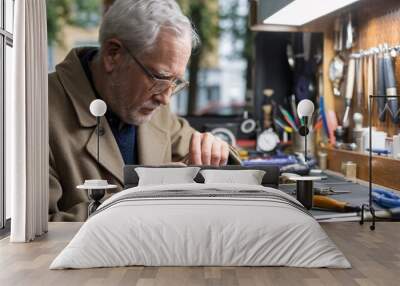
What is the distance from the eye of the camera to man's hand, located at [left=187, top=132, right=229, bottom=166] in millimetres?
5371

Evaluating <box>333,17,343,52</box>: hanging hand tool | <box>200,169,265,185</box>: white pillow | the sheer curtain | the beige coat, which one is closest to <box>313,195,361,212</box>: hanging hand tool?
<box>200,169,265,185</box>: white pillow

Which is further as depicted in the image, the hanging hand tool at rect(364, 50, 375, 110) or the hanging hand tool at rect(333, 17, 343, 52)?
the hanging hand tool at rect(333, 17, 343, 52)

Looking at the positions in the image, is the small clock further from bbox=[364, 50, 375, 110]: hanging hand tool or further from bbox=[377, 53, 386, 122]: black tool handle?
bbox=[377, 53, 386, 122]: black tool handle

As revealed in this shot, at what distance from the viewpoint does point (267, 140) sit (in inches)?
259

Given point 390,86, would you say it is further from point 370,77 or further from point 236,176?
point 236,176

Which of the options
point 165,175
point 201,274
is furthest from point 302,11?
point 201,274

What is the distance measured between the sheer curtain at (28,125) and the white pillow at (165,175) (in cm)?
71

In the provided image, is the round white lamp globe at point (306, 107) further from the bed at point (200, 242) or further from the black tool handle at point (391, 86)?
the bed at point (200, 242)

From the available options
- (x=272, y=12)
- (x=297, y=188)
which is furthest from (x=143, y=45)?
(x=297, y=188)

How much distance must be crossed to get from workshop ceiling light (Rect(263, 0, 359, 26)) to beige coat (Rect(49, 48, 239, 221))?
1.58 m

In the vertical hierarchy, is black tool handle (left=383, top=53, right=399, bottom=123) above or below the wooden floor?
above

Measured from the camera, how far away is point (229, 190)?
4.08m

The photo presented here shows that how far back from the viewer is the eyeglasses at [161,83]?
5242 millimetres

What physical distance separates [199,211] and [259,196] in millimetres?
447
